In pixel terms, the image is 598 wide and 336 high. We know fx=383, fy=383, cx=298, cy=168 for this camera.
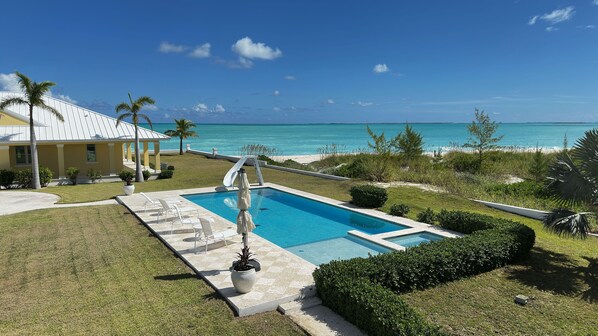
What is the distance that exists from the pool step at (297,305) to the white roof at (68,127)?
2147 centimetres

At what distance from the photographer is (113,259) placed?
9.47 m

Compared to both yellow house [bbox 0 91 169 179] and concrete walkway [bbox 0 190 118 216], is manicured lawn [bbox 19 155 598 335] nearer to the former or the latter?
concrete walkway [bbox 0 190 118 216]

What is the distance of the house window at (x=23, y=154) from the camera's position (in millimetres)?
23234

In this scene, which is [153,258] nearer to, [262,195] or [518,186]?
[262,195]

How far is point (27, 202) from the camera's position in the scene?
17047 mm

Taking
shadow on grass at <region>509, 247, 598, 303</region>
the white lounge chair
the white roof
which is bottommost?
shadow on grass at <region>509, 247, 598, 303</region>

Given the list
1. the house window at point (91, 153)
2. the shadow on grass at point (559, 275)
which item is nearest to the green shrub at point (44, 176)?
the house window at point (91, 153)

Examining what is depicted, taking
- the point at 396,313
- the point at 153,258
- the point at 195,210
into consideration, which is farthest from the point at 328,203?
the point at 396,313

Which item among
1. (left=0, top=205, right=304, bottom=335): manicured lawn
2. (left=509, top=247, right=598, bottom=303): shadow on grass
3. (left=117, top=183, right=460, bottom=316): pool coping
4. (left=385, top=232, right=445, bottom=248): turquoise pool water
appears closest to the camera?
(left=0, top=205, right=304, bottom=335): manicured lawn

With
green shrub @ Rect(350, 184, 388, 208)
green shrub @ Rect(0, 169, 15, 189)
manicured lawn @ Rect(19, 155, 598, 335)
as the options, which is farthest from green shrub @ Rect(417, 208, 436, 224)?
green shrub @ Rect(0, 169, 15, 189)

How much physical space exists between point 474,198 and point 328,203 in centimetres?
668

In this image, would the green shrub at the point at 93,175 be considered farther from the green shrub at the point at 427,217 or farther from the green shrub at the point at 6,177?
the green shrub at the point at 427,217

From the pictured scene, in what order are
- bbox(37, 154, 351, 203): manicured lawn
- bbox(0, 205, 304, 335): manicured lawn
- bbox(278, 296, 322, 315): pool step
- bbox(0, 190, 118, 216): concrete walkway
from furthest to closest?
bbox(37, 154, 351, 203): manicured lawn
bbox(0, 190, 118, 216): concrete walkway
bbox(278, 296, 322, 315): pool step
bbox(0, 205, 304, 335): manicured lawn

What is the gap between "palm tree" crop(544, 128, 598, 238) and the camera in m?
8.59
